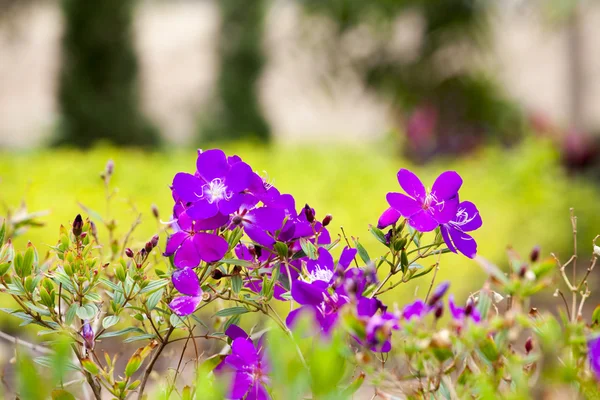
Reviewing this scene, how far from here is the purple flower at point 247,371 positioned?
629 mm

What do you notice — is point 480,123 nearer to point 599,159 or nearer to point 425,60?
point 425,60

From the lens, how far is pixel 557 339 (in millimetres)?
490

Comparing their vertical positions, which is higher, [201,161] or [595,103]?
[595,103]

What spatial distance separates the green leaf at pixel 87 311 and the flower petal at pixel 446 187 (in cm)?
38

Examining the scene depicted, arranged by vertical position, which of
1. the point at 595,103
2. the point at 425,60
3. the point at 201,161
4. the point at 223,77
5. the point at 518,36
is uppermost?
the point at 518,36

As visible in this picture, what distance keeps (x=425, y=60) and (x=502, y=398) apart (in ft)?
23.6

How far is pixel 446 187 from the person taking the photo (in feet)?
2.33

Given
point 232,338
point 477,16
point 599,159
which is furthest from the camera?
point 477,16

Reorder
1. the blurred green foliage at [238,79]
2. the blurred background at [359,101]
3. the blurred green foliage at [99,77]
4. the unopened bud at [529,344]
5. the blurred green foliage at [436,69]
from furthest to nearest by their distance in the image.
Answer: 1. the blurred green foliage at [238,79]
2. the blurred green foliage at [99,77]
3. the blurred green foliage at [436,69]
4. the blurred background at [359,101]
5. the unopened bud at [529,344]

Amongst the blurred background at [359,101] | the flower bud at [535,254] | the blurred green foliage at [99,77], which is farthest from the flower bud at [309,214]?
the blurred green foliage at [99,77]

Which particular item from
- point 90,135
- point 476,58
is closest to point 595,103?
point 476,58

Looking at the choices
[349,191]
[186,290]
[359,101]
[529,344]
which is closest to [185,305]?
[186,290]

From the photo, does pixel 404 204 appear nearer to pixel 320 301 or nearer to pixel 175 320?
pixel 320 301

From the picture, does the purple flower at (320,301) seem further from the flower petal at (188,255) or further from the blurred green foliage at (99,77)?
the blurred green foliage at (99,77)
